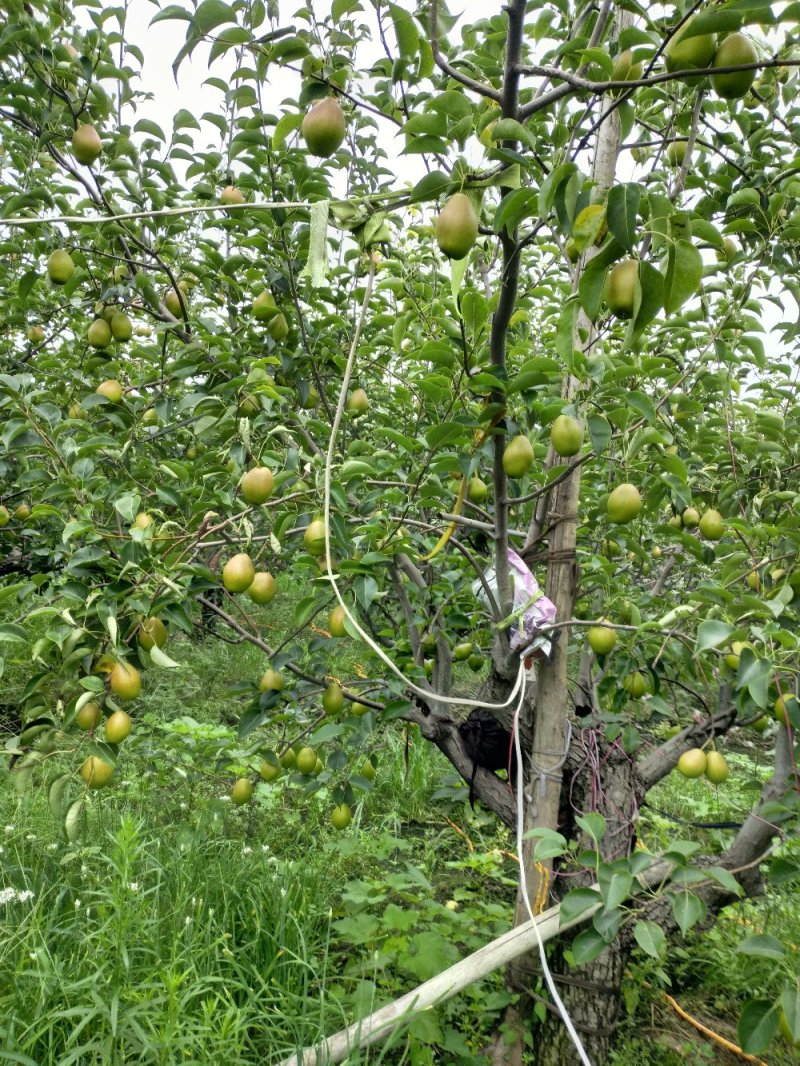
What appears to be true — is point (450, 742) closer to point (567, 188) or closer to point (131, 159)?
point (567, 188)

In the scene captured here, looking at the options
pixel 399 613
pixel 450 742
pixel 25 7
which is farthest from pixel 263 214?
pixel 399 613

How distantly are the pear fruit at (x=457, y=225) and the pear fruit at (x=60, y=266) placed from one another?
1340 mm

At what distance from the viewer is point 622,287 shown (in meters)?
0.80

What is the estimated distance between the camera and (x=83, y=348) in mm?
2199

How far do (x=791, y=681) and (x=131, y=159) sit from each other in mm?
2102

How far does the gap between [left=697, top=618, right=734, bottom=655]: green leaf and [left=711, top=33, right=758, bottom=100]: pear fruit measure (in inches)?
29.9

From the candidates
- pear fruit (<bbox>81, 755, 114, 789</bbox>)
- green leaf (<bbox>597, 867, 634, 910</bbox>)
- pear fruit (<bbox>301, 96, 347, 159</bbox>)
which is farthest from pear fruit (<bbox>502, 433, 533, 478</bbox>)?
pear fruit (<bbox>81, 755, 114, 789</bbox>)

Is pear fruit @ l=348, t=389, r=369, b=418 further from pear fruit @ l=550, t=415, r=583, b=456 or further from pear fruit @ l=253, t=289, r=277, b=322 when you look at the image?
pear fruit @ l=550, t=415, r=583, b=456

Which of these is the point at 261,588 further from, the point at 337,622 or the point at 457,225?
the point at 457,225

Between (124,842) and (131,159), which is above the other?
(131,159)

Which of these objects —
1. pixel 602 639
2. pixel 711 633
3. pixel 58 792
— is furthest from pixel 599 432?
pixel 58 792

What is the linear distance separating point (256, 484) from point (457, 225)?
674 mm

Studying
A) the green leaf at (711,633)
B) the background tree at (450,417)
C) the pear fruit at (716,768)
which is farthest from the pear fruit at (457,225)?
the pear fruit at (716,768)

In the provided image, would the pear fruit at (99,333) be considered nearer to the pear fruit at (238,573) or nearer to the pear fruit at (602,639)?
the pear fruit at (238,573)
